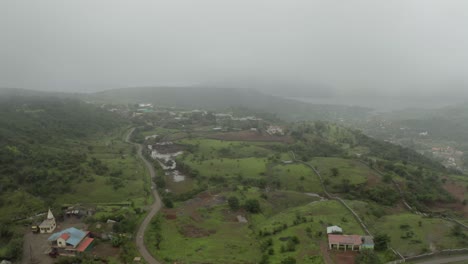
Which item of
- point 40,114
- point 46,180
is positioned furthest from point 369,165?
point 40,114

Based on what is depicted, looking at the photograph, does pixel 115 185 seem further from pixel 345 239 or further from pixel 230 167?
pixel 345 239

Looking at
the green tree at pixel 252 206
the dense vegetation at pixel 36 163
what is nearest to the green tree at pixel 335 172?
the green tree at pixel 252 206

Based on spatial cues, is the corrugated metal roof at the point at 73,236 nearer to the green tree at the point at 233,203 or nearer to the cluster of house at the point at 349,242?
the green tree at the point at 233,203

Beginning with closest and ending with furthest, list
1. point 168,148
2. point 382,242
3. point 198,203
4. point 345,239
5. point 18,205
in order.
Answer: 1. point 382,242
2. point 345,239
3. point 18,205
4. point 198,203
5. point 168,148

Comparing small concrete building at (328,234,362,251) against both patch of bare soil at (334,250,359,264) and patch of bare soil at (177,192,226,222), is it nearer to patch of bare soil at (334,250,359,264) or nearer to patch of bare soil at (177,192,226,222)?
patch of bare soil at (334,250,359,264)

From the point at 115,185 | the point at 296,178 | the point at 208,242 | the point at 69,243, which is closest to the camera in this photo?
the point at 69,243

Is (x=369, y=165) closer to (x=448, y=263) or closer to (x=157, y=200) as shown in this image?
(x=448, y=263)

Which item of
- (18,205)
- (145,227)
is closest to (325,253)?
(145,227)
